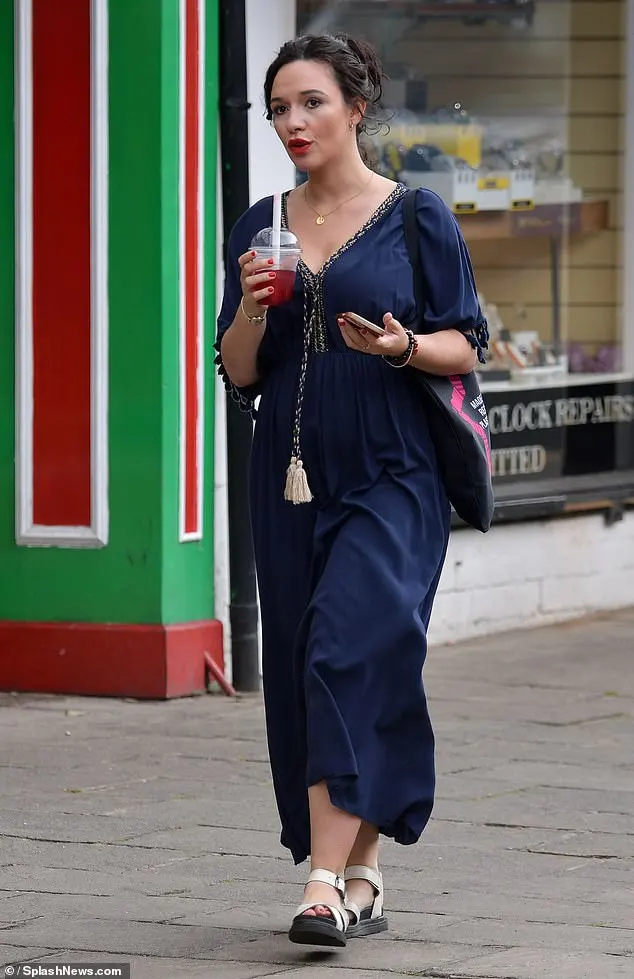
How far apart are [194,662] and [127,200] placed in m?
1.64

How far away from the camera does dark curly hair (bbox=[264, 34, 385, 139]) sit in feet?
13.9

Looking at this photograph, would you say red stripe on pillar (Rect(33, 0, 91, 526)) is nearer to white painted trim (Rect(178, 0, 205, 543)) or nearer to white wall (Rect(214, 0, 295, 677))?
white painted trim (Rect(178, 0, 205, 543))

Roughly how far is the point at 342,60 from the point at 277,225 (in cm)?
39

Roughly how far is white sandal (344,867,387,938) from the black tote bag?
0.79 meters

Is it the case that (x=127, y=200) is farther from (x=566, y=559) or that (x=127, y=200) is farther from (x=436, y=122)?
(x=566, y=559)

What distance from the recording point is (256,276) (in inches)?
160

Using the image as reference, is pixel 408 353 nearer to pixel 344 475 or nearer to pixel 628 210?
pixel 344 475

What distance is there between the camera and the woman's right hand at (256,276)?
4059mm

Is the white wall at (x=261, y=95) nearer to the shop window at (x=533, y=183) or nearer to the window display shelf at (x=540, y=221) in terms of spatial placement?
the shop window at (x=533, y=183)

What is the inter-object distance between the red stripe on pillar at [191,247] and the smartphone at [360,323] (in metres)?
3.24

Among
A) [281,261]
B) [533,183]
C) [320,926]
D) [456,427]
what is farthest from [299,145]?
[533,183]

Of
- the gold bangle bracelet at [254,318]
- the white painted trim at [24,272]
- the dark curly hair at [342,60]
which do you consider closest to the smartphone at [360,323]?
the gold bangle bracelet at [254,318]

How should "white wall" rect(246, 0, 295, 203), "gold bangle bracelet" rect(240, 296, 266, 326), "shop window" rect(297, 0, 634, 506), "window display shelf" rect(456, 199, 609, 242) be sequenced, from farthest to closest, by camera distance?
"window display shelf" rect(456, 199, 609, 242)
"shop window" rect(297, 0, 634, 506)
"white wall" rect(246, 0, 295, 203)
"gold bangle bracelet" rect(240, 296, 266, 326)

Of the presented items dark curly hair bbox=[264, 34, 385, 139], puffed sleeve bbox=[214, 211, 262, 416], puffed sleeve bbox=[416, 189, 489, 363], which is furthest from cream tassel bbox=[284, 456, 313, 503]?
dark curly hair bbox=[264, 34, 385, 139]
